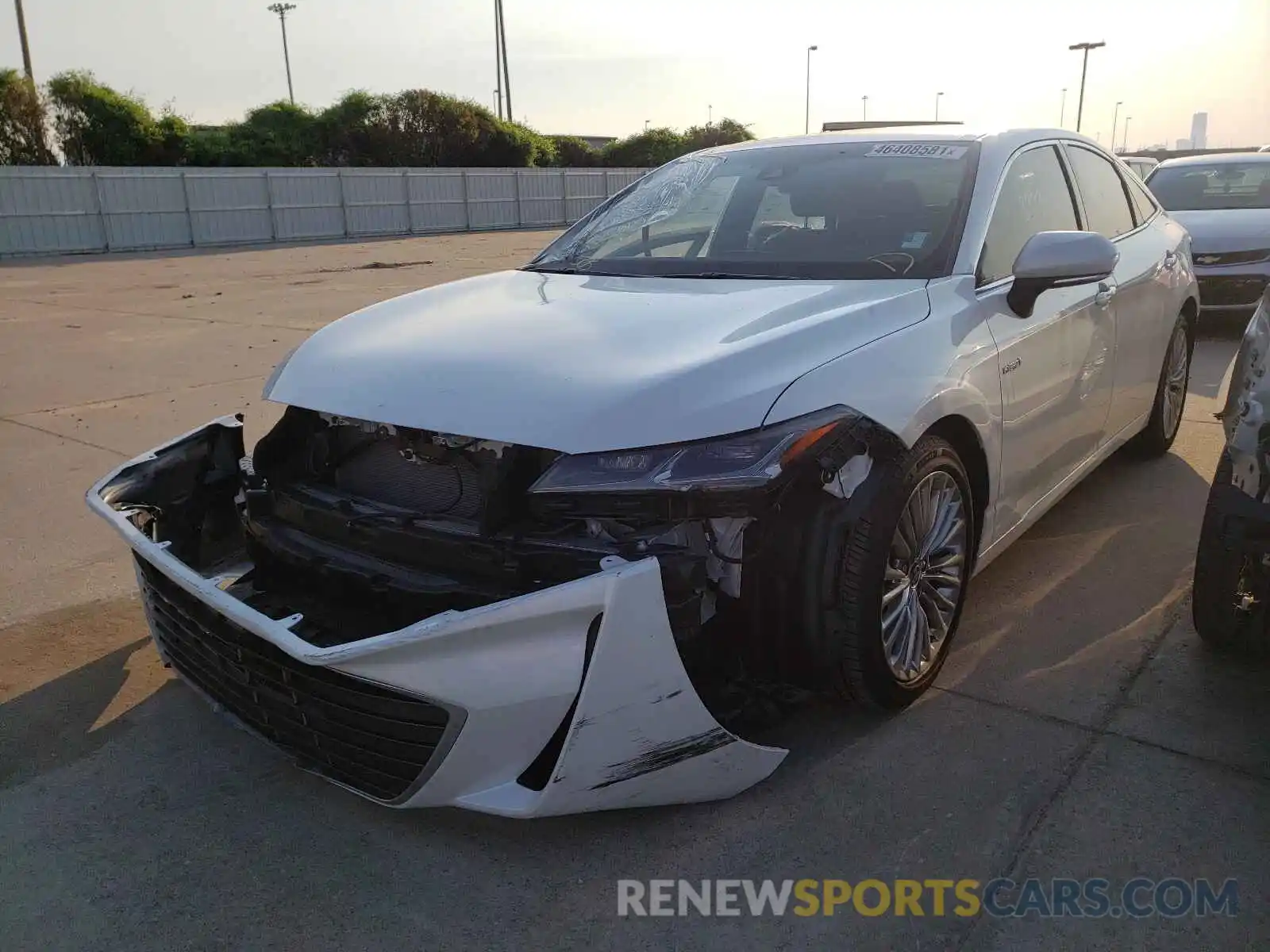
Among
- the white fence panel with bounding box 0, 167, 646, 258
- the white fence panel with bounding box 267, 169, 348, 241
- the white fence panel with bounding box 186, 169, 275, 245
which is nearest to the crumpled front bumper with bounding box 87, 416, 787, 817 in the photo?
the white fence panel with bounding box 0, 167, 646, 258

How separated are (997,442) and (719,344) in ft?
3.52

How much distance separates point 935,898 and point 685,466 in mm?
1093

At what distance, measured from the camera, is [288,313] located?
12.2m

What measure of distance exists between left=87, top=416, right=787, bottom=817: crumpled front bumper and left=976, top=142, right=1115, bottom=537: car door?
60.1 inches

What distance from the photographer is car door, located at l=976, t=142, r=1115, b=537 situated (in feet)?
10.6

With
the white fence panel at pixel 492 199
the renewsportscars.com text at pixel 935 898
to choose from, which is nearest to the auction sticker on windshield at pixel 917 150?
the renewsportscars.com text at pixel 935 898

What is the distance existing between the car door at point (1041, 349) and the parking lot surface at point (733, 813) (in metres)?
0.51

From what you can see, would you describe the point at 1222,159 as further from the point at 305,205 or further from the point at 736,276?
the point at 305,205

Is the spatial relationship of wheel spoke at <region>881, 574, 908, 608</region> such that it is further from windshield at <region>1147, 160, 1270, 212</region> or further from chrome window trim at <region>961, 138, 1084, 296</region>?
windshield at <region>1147, 160, 1270, 212</region>

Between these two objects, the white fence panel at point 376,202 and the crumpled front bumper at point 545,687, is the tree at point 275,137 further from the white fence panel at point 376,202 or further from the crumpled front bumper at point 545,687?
the crumpled front bumper at point 545,687

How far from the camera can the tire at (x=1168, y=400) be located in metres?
4.91

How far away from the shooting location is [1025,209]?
3.60m

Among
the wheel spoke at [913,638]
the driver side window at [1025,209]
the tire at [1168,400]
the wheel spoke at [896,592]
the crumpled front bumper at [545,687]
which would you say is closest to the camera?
the crumpled front bumper at [545,687]

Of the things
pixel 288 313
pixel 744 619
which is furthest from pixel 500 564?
pixel 288 313
